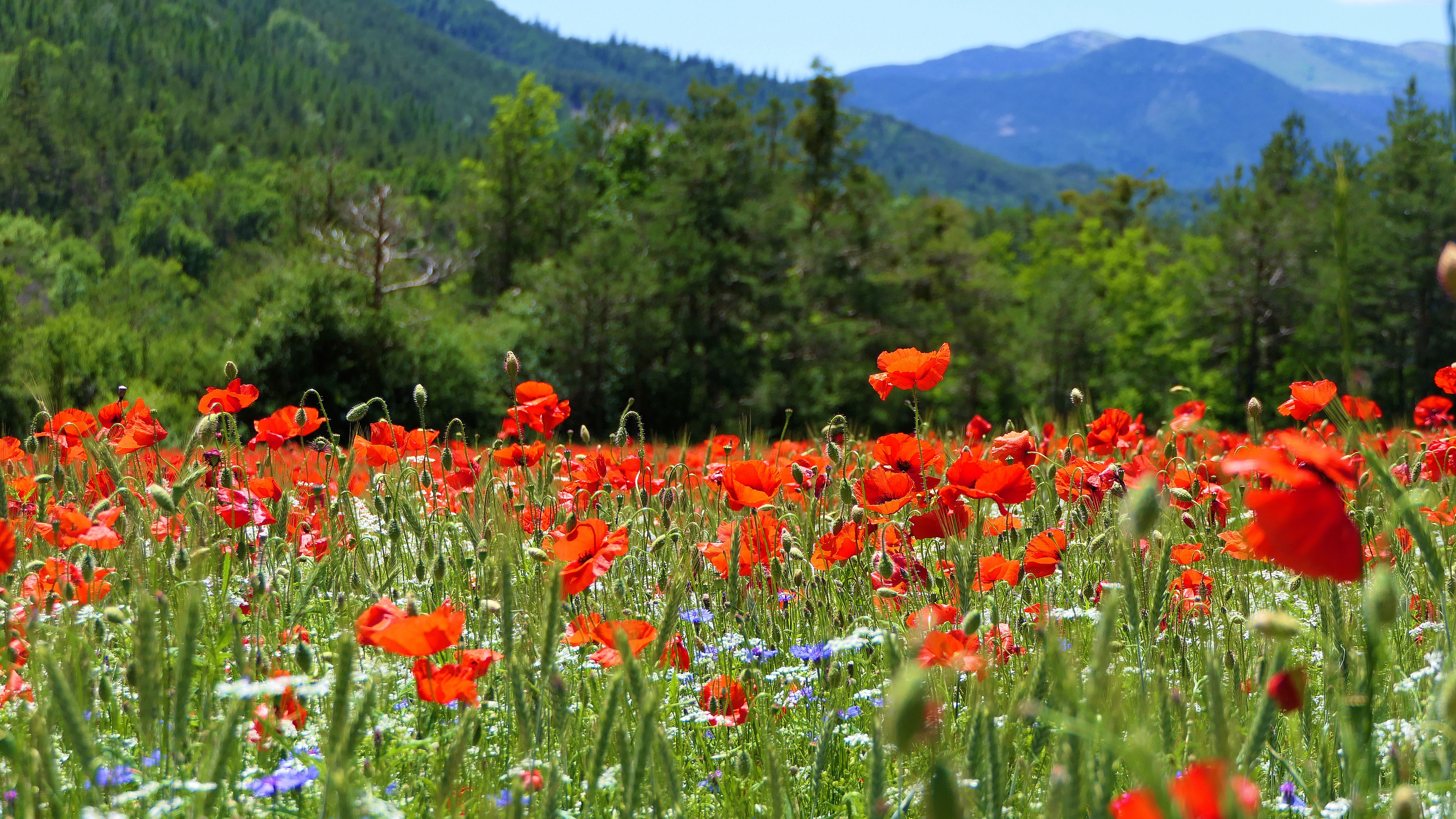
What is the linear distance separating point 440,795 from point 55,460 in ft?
6.99

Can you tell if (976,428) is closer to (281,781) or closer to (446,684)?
(446,684)

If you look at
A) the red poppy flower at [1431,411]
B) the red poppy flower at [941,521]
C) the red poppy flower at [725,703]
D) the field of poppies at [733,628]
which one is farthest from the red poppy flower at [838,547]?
the red poppy flower at [1431,411]

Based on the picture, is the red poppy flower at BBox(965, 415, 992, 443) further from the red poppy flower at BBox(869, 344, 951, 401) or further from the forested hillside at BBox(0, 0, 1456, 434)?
the forested hillside at BBox(0, 0, 1456, 434)

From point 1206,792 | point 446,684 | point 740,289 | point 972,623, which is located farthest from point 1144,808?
point 740,289

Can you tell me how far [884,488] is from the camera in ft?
7.95

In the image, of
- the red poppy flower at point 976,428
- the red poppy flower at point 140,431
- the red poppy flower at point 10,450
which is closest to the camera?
the red poppy flower at point 140,431

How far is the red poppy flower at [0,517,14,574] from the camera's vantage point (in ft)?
4.27

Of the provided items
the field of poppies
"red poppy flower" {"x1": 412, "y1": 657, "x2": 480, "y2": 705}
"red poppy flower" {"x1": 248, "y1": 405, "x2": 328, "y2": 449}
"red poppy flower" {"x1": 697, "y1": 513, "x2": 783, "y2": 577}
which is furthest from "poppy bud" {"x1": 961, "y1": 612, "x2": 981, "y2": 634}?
"red poppy flower" {"x1": 248, "y1": 405, "x2": 328, "y2": 449}

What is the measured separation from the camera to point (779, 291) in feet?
71.4

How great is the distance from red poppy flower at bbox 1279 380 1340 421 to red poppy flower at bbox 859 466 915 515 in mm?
1038

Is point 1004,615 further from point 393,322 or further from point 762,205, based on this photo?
point 762,205

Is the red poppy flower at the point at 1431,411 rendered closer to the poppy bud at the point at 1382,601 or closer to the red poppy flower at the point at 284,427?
the poppy bud at the point at 1382,601

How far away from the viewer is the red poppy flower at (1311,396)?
2.59 meters

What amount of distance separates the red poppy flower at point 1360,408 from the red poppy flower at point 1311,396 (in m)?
0.04
